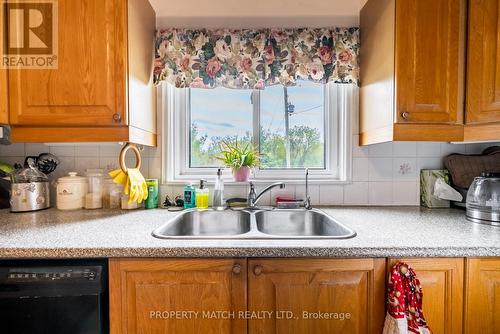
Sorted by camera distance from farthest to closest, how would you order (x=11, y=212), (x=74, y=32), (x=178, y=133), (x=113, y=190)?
(x=178, y=133) → (x=113, y=190) → (x=11, y=212) → (x=74, y=32)

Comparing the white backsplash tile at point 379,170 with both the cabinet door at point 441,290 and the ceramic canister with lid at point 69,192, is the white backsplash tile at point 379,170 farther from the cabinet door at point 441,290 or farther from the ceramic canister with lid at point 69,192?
the ceramic canister with lid at point 69,192

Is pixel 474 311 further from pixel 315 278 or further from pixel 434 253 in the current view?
pixel 315 278

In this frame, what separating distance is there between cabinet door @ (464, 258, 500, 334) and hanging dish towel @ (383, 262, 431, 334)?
0.63 ft

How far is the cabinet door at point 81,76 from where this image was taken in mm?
1195

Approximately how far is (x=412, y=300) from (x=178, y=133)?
1.47 metres

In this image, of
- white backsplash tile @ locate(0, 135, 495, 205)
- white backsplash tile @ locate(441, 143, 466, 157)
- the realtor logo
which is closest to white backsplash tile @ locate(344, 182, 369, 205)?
white backsplash tile @ locate(0, 135, 495, 205)

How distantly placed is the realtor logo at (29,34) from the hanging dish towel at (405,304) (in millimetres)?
1699

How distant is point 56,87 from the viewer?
47.6 inches

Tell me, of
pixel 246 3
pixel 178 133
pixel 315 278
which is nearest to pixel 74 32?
pixel 178 133

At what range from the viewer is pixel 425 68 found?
1.22 metres

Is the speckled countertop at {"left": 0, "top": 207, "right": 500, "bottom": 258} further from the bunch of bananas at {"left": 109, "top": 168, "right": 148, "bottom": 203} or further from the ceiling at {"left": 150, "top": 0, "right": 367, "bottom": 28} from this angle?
the ceiling at {"left": 150, "top": 0, "right": 367, "bottom": 28}

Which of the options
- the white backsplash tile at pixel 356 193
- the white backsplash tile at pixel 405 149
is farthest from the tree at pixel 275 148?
the white backsplash tile at pixel 405 149

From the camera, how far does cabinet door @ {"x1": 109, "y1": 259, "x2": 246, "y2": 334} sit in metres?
0.94

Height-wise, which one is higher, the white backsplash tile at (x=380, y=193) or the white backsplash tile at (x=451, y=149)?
the white backsplash tile at (x=451, y=149)
